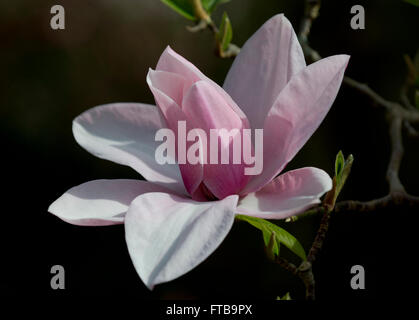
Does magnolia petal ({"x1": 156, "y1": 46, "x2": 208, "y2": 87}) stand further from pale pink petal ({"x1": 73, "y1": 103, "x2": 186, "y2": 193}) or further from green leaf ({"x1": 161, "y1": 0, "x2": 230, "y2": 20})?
green leaf ({"x1": 161, "y1": 0, "x2": 230, "y2": 20})

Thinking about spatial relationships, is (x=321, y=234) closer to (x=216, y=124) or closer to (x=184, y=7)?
(x=216, y=124)

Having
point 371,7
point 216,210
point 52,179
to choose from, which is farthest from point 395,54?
point 216,210

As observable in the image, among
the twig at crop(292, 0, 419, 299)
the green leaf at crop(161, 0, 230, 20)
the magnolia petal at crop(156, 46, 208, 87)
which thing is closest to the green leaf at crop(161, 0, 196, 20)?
the green leaf at crop(161, 0, 230, 20)

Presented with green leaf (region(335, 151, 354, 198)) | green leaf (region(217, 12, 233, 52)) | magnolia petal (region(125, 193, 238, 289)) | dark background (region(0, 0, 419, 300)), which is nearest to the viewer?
magnolia petal (region(125, 193, 238, 289))

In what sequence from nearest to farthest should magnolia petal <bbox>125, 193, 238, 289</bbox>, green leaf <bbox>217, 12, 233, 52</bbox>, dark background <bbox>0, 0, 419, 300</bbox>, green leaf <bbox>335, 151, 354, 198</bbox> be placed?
1. magnolia petal <bbox>125, 193, 238, 289</bbox>
2. green leaf <bbox>335, 151, 354, 198</bbox>
3. green leaf <bbox>217, 12, 233, 52</bbox>
4. dark background <bbox>0, 0, 419, 300</bbox>

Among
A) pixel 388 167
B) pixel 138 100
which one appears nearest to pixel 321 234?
pixel 388 167

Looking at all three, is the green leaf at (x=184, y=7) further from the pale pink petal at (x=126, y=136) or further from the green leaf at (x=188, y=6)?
the pale pink petal at (x=126, y=136)

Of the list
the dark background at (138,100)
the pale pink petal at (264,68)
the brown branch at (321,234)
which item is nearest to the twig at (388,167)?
the brown branch at (321,234)
